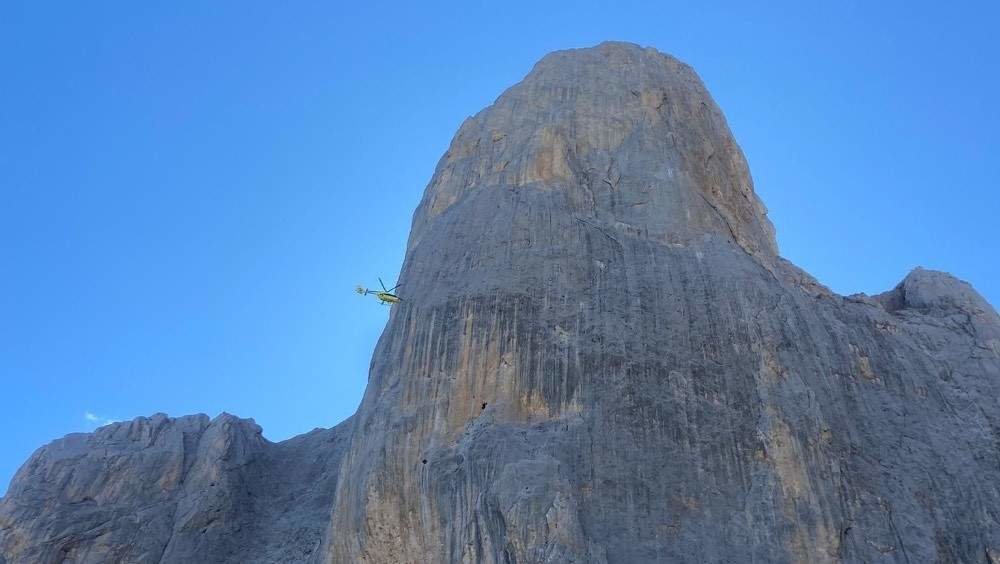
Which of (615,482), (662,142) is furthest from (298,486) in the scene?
(662,142)

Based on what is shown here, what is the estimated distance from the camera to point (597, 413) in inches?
863

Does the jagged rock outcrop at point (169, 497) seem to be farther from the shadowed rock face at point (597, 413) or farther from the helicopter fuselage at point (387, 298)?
the helicopter fuselage at point (387, 298)

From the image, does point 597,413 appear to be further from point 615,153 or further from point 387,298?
point 615,153

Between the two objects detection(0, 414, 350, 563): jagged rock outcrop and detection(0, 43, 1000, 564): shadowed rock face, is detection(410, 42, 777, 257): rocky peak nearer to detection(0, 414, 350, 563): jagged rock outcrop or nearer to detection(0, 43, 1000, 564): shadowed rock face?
detection(0, 43, 1000, 564): shadowed rock face

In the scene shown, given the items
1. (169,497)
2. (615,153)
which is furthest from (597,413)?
(169,497)

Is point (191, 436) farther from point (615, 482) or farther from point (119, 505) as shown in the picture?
point (615, 482)

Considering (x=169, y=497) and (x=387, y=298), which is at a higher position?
(x=387, y=298)

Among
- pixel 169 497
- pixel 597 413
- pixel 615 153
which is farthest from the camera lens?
pixel 615 153

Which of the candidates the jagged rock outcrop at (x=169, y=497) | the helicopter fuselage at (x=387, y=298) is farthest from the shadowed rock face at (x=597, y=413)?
the helicopter fuselage at (x=387, y=298)

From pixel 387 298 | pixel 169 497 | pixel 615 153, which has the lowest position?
pixel 169 497

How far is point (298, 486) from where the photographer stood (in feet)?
105

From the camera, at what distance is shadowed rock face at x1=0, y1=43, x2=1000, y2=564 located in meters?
20.4

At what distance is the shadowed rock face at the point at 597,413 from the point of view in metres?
20.4

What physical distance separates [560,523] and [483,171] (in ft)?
46.0
